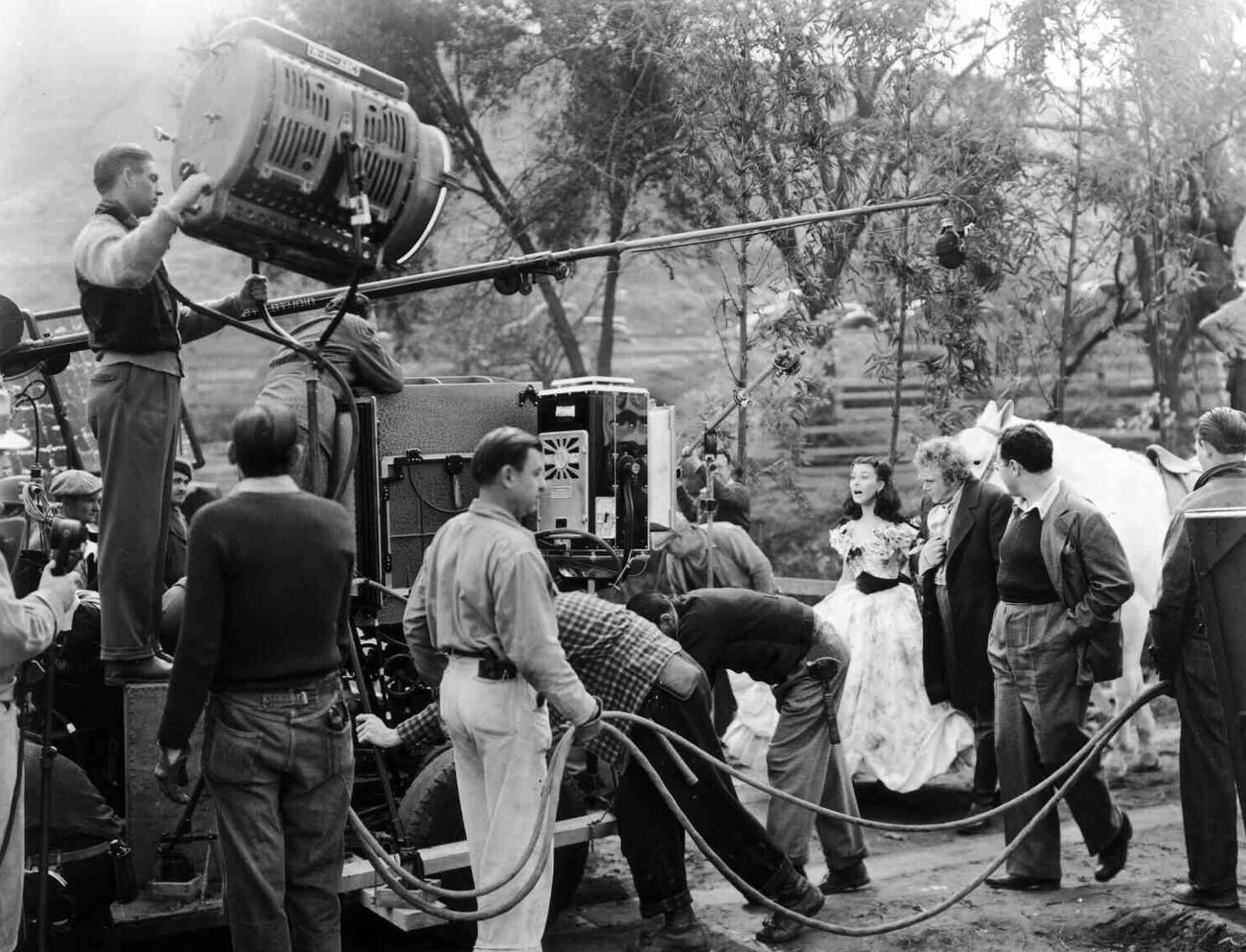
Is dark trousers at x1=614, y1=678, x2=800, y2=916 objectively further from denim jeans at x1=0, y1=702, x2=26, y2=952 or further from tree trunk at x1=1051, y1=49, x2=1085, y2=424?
tree trunk at x1=1051, y1=49, x2=1085, y2=424

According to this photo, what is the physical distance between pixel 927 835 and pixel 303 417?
3.99 metres

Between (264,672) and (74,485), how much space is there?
2307 millimetres

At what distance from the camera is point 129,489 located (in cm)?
464

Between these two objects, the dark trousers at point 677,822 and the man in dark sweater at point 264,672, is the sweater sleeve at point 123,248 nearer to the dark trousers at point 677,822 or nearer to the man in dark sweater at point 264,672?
the man in dark sweater at point 264,672

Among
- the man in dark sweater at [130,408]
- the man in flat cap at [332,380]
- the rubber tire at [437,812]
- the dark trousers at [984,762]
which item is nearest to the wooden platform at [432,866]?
the rubber tire at [437,812]

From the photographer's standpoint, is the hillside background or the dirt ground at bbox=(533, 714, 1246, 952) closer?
the dirt ground at bbox=(533, 714, 1246, 952)

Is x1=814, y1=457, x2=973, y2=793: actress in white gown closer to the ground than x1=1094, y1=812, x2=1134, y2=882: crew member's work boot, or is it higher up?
higher up

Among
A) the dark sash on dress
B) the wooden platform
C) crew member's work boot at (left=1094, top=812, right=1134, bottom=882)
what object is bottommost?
crew member's work boot at (left=1094, top=812, right=1134, bottom=882)

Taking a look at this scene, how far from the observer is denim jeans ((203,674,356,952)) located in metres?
3.96

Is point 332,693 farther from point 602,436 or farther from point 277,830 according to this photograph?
point 602,436

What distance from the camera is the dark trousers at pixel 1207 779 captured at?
18.7 feet

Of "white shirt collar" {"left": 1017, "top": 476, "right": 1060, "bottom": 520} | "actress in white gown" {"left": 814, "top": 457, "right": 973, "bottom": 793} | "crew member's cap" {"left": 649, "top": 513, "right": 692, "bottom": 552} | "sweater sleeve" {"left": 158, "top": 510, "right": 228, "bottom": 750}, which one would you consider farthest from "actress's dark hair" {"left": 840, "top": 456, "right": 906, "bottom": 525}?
"sweater sleeve" {"left": 158, "top": 510, "right": 228, "bottom": 750}

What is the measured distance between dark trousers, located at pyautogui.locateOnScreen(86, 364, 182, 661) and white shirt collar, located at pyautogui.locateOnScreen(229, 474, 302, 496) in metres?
0.76

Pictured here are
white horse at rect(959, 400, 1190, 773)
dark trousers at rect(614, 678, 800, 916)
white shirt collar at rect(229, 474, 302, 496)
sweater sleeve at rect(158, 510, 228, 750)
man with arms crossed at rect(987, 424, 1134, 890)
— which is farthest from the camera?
white horse at rect(959, 400, 1190, 773)
